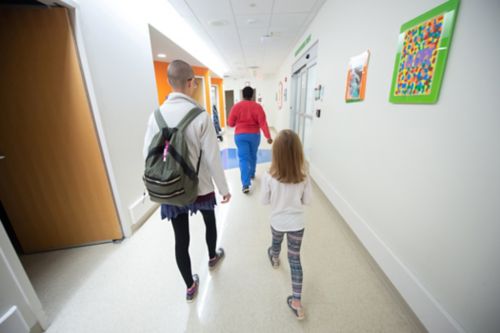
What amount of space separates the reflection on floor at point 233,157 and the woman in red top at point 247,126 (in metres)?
1.39

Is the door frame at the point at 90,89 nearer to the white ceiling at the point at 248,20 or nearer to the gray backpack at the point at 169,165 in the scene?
the gray backpack at the point at 169,165

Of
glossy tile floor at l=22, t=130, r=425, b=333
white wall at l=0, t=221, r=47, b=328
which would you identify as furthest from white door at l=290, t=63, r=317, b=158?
white wall at l=0, t=221, r=47, b=328

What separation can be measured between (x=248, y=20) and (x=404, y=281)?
408 cm

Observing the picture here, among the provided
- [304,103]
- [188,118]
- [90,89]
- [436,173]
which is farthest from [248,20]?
[436,173]

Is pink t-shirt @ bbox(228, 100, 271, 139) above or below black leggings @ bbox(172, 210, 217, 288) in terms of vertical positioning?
above

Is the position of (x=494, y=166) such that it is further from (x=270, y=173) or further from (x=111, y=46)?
(x=111, y=46)

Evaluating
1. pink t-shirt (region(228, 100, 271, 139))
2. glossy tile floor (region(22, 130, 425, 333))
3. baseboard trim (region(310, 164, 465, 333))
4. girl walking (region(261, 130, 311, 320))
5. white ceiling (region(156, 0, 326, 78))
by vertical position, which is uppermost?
white ceiling (region(156, 0, 326, 78))

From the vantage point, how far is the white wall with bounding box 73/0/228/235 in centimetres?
173

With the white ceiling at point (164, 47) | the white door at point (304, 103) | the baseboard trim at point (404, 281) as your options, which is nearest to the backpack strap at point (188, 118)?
the baseboard trim at point (404, 281)

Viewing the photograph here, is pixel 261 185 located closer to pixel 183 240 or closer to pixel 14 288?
pixel 183 240

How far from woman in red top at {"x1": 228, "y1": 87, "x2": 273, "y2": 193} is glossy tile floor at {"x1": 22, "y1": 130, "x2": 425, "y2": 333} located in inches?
45.5

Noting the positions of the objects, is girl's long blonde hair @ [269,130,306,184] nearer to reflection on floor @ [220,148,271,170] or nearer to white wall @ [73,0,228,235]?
white wall @ [73,0,228,235]

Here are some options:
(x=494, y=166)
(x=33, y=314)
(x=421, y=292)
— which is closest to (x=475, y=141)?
(x=494, y=166)

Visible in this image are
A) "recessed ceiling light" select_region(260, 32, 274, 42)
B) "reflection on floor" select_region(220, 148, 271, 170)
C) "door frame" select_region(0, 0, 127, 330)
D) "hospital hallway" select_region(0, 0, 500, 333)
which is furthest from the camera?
"reflection on floor" select_region(220, 148, 271, 170)
